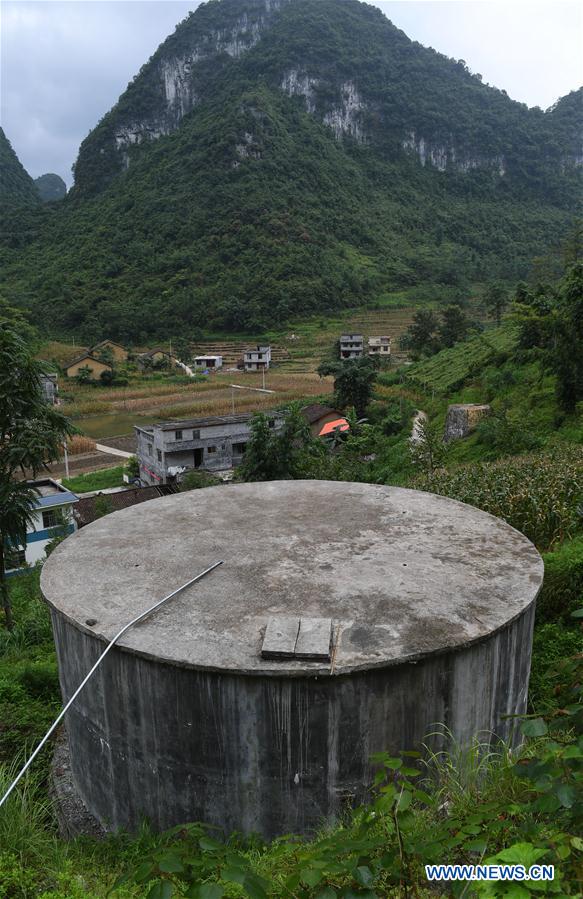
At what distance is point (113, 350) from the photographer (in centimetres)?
5003

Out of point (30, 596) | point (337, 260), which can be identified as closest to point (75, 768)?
point (30, 596)

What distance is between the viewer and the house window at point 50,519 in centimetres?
1661

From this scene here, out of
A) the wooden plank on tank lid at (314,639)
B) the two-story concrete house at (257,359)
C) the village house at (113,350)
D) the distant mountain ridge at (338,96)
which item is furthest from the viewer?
the distant mountain ridge at (338,96)

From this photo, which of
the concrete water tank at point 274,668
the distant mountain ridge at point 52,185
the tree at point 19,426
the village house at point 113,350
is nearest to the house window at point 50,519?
the tree at point 19,426

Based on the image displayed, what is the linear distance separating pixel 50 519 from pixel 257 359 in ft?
109

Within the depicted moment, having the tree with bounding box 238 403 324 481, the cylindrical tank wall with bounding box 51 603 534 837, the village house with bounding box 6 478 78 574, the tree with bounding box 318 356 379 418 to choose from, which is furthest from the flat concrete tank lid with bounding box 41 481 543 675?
the tree with bounding box 318 356 379 418

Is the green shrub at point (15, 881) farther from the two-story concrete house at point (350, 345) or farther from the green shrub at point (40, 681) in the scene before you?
the two-story concrete house at point (350, 345)

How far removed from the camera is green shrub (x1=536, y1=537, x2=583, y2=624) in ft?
19.3

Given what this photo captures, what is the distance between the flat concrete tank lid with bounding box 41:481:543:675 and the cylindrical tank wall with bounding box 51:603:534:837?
0.43 ft

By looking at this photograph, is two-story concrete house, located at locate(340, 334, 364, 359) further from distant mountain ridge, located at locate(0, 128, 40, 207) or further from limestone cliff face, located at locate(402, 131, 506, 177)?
distant mountain ridge, located at locate(0, 128, 40, 207)

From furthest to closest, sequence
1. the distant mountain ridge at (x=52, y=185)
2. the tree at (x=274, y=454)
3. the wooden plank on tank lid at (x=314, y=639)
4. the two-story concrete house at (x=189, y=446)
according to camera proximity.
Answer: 1. the distant mountain ridge at (x=52, y=185)
2. the two-story concrete house at (x=189, y=446)
3. the tree at (x=274, y=454)
4. the wooden plank on tank lid at (x=314, y=639)

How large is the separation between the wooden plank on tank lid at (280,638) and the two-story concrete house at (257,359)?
147 feet

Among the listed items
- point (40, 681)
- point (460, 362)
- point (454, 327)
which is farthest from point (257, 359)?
point (40, 681)

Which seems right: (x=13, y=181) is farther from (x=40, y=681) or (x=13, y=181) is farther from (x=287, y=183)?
(x=40, y=681)
